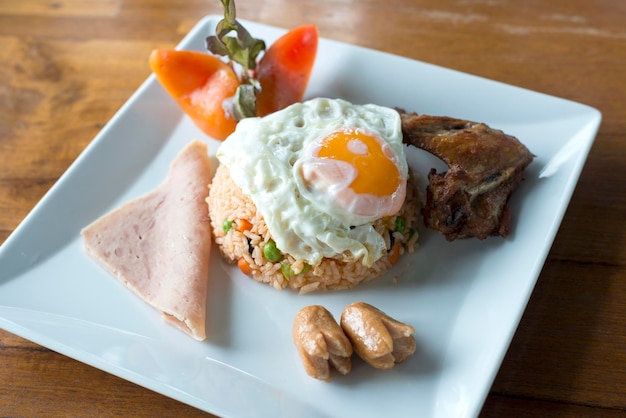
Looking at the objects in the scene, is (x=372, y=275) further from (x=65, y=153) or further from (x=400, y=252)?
(x=65, y=153)

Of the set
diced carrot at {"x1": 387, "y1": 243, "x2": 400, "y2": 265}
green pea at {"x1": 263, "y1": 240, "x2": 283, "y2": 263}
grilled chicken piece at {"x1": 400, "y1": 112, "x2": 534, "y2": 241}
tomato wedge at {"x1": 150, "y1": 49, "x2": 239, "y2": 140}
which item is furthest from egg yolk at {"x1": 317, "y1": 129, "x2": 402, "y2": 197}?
tomato wedge at {"x1": 150, "y1": 49, "x2": 239, "y2": 140}

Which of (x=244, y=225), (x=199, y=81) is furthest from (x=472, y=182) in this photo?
(x=199, y=81)

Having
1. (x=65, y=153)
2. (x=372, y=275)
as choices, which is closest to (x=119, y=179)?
(x=65, y=153)

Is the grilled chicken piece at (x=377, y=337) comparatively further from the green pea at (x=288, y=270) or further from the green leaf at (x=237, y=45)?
the green leaf at (x=237, y=45)

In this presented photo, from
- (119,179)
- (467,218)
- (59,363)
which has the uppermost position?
(467,218)

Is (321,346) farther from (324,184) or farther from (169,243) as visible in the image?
(169,243)

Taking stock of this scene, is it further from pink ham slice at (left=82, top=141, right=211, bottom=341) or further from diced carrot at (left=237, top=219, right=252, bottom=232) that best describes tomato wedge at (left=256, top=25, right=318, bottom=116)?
diced carrot at (left=237, top=219, right=252, bottom=232)
